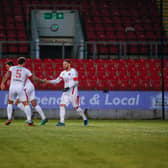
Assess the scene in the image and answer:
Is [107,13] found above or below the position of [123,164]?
above

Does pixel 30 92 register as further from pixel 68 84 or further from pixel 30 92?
pixel 68 84

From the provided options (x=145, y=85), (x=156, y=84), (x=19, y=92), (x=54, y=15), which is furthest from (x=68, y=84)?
(x=54, y=15)

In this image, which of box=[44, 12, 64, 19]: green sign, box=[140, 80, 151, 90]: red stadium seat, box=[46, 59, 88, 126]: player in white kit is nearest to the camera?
box=[46, 59, 88, 126]: player in white kit

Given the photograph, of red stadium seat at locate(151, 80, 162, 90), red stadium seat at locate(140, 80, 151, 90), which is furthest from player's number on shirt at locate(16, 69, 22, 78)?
red stadium seat at locate(151, 80, 162, 90)

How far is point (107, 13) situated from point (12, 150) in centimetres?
2440

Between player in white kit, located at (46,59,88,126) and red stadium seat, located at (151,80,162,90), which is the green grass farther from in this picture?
red stadium seat, located at (151,80,162,90)

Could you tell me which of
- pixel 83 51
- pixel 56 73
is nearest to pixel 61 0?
pixel 83 51

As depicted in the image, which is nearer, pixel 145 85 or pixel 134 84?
pixel 145 85

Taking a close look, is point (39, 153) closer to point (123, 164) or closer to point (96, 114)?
point (123, 164)

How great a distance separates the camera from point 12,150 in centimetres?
800

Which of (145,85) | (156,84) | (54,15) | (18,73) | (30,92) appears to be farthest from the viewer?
(54,15)

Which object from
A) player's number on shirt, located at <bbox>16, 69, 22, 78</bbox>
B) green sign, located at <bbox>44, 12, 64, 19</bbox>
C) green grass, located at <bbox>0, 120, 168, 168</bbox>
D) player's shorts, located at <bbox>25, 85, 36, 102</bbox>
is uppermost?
green sign, located at <bbox>44, 12, 64, 19</bbox>

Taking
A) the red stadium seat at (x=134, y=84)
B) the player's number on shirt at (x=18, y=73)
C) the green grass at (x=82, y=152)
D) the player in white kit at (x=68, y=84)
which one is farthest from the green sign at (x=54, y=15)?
the green grass at (x=82, y=152)

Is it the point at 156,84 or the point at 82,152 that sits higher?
the point at 156,84
